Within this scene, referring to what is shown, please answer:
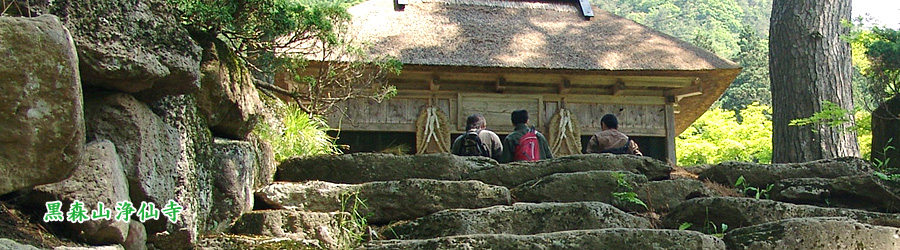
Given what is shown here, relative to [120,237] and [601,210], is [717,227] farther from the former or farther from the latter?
[120,237]

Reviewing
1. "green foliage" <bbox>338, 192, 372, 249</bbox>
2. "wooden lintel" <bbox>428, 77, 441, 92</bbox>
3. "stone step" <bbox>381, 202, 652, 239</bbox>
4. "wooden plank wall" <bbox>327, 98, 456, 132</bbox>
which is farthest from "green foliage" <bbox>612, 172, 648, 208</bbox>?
"wooden plank wall" <bbox>327, 98, 456, 132</bbox>

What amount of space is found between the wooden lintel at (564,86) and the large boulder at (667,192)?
6274 mm

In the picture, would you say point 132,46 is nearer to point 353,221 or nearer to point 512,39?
point 353,221

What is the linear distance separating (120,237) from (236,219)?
1.16 m

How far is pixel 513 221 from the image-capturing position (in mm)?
4176

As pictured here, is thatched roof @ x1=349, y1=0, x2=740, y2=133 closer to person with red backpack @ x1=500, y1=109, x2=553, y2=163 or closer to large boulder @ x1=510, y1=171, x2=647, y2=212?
person with red backpack @ x1=500, y1=109, x2=553, y2=163

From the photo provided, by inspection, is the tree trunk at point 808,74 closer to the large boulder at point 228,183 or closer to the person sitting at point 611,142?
the person sitting at point 611,142

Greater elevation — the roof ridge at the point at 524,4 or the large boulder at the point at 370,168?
the roof ridge at the point at 524,4

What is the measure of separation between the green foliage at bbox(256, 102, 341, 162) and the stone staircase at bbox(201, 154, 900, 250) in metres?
0.32

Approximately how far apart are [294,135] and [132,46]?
10.7 ft

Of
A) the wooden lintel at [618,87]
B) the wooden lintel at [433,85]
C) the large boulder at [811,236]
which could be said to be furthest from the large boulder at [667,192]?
the wooden lintel at [618,87]

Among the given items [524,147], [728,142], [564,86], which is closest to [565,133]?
[564,86]

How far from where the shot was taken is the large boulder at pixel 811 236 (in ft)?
12.3

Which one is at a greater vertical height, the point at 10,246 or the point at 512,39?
the point at 512,39
